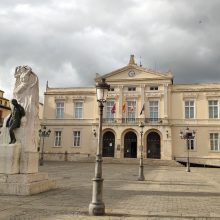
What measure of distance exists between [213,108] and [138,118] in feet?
33.8

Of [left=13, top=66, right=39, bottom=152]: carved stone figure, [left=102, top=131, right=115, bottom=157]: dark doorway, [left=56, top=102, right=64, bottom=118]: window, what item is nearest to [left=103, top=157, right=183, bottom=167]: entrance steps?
[left=102, top=131, right=115, bottom=157]: dark doorway

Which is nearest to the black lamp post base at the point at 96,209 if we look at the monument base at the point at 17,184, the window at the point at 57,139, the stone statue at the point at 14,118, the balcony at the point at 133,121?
the monument base at the point at 17,184

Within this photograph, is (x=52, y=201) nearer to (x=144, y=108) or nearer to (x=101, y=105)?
(x=101, y=105)

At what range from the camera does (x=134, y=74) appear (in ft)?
145

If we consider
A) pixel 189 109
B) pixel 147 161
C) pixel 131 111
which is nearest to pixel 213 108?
pixel 189 109

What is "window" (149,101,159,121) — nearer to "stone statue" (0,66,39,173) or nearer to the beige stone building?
the beige stone building

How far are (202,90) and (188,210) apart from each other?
35.3 metres

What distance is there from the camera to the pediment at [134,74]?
141 ft

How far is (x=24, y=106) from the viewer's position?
35.8ft

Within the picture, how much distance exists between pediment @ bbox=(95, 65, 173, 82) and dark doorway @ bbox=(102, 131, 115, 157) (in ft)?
26.4

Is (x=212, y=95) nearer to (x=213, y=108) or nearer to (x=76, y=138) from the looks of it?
(x=213, y=108)

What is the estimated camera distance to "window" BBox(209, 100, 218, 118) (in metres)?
41.1

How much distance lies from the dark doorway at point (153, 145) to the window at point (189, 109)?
5.05m

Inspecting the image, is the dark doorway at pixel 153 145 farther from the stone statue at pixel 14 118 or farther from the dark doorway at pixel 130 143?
the stone statue at pixel 14 118
